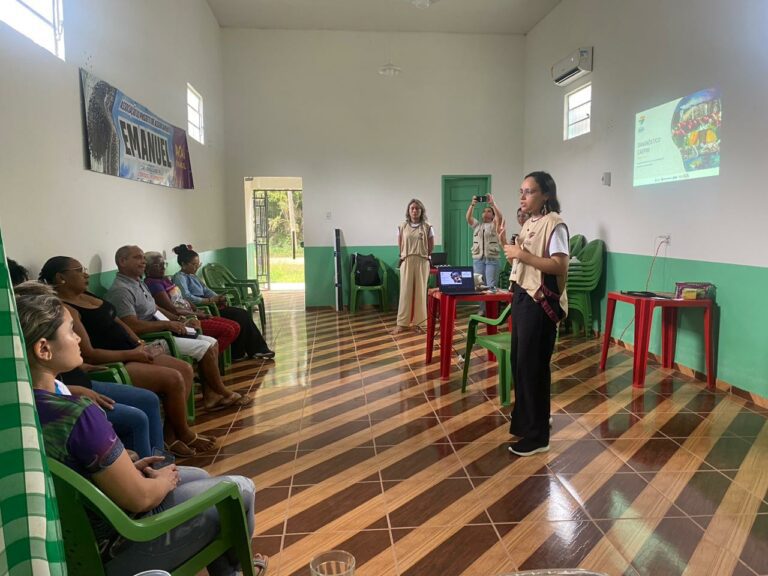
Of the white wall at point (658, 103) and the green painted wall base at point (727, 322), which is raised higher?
the white wall at point (658, 103)

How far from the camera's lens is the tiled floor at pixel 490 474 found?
216cm

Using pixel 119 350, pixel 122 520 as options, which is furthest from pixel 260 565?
pixel 119 350

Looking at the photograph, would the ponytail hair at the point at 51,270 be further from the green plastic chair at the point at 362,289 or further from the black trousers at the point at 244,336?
the green plastic chair at the point at 362,289

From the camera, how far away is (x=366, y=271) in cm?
827

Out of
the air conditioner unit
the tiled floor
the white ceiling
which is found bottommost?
the tiled floor

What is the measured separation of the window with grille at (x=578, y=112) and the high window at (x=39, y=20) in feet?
18.1

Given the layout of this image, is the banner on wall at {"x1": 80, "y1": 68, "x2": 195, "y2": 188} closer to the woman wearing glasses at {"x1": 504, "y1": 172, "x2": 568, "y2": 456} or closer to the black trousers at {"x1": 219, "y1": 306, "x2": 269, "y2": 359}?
the black trousers at {"x1": 219, "y1": 306, "x2": 269, "y2": 359}

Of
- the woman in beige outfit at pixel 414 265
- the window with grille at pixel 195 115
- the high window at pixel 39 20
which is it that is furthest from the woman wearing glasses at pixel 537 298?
the window with grille at pixel 195 115

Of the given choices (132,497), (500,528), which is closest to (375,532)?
(500,528)

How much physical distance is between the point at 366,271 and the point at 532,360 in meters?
5.46

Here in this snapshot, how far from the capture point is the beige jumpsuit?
6.55 meters

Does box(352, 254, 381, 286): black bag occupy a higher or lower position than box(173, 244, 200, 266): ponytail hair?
lower

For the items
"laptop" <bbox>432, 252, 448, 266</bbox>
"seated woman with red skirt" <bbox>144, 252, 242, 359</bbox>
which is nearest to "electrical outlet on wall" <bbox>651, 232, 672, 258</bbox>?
"laptop" <bbox>432, 252, 448, 266</bbox>

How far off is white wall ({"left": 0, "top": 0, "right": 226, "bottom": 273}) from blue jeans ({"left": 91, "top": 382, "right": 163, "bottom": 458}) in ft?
2.88
